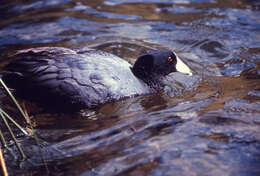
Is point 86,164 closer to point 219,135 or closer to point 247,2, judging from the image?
point 219,135

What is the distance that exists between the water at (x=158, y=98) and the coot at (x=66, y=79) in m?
0.18

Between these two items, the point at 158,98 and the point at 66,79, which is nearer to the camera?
the point at 66,79

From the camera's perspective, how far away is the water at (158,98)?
307 centimetres

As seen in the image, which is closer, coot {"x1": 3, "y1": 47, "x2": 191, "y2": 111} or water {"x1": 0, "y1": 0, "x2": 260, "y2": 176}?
water {"x1": 0, "y1": 0, "x2": 260, "y2": 176}

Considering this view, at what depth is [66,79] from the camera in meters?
4.10

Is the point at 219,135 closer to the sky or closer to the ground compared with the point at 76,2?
closer to the ground

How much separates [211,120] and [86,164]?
1503 millimetres

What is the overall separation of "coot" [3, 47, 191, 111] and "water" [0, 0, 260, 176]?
182 mm

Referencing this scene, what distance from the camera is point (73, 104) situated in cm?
417

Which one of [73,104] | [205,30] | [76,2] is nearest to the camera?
[73,104]

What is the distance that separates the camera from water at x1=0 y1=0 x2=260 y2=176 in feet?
10.1

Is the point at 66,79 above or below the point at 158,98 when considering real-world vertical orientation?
above

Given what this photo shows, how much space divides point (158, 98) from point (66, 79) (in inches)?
53.8

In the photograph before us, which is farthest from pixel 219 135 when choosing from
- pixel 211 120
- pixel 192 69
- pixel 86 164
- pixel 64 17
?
pixel 64 17
